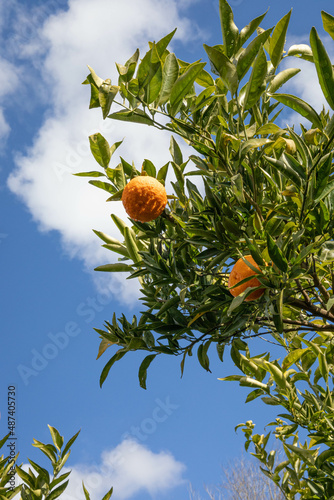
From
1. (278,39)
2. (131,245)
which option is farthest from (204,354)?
(278,39)

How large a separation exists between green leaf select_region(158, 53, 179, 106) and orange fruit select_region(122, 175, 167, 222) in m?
0.22

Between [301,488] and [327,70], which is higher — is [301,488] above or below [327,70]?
below

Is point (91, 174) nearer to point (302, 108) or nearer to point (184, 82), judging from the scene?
point (184, 82)

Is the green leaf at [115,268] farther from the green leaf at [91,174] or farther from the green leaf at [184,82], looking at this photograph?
the green leaf at [184,82]

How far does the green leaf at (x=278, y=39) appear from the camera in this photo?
111cm

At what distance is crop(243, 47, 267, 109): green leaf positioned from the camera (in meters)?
1.06

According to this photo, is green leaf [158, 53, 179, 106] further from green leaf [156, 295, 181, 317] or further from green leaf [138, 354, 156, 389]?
green leaf [138, 354, 156, 389]

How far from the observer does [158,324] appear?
1458mm

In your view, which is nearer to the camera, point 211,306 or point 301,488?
point 211,306

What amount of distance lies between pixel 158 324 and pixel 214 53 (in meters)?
0.78

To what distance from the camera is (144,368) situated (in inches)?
60.9

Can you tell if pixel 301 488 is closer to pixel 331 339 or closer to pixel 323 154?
pixel 331 339

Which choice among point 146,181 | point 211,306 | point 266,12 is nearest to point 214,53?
point 266,12

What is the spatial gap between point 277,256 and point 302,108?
0.33 meters
